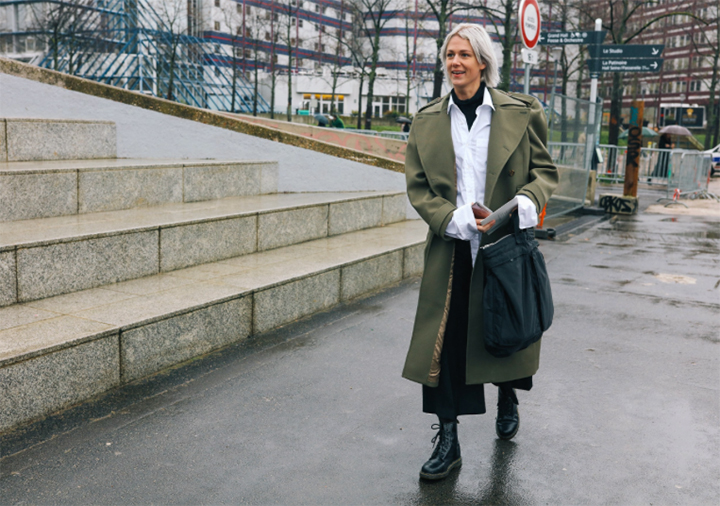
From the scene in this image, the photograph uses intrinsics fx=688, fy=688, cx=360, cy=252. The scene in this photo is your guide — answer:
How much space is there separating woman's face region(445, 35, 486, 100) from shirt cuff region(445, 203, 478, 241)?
0.56 meters

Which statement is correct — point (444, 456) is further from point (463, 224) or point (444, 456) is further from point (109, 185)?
point (109, 185)

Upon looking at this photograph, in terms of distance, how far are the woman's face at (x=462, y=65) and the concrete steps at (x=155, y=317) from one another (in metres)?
2.32

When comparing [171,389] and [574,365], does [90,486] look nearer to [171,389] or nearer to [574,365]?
[171,389]

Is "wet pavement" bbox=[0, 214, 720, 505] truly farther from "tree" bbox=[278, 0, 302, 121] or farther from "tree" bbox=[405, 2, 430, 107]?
"tree" bbox=[278, 0, 302, 121]

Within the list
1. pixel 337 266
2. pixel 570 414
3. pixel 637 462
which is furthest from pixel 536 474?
pixel 337 266

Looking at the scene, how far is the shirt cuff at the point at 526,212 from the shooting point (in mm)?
2984

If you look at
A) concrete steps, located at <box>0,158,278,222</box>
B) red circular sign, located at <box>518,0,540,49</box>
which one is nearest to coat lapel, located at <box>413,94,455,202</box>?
concrete steps, located at <box>0,158,278,222</box>

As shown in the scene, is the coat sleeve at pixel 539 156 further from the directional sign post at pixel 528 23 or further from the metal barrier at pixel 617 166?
the metal barrier at pixel 617 166

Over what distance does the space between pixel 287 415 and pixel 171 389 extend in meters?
0.78

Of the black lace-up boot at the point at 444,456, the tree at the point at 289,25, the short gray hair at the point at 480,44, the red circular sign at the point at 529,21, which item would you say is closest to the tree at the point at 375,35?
the tree at the point at 289,25

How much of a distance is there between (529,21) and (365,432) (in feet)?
27.4

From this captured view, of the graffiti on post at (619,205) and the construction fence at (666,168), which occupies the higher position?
the construction fence at (666,168)

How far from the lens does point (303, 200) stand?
755cm

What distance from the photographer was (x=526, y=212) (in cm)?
299
